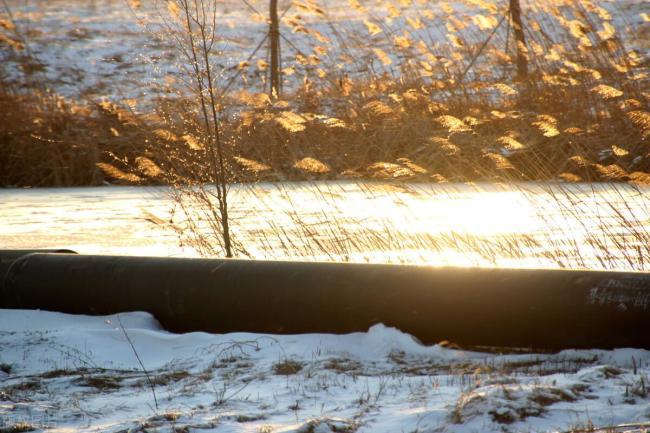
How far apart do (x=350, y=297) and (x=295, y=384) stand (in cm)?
80

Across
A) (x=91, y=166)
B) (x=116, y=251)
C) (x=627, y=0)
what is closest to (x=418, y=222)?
(x=116, y=251)

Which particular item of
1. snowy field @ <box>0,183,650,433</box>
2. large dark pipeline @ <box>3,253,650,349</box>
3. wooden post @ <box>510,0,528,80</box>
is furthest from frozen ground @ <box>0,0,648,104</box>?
snowy field @ <box>0,183,650,433</box>

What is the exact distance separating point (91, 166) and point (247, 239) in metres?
5.40

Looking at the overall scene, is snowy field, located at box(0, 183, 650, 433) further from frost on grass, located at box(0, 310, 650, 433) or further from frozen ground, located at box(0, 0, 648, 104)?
frozen ground, located at box(0, 0, 648, 104)

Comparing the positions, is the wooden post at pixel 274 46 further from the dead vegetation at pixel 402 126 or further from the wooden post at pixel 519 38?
the wooden post at pixel 519 38

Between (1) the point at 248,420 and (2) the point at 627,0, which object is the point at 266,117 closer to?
(1) the point at 248,420

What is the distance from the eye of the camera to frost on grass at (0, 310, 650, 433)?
279 centimetres

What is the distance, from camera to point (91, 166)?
11852 mm

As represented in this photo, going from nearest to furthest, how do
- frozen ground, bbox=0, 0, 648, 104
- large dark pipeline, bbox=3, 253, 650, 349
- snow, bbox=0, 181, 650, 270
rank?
1. large dark pipeline, bbox=3, 253, 650, 349
2. snow, bbox=0, 181, 650, 270
3. frozen ground, bbox=0, 0, 648, 104

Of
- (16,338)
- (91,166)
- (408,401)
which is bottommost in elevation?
(91,166)

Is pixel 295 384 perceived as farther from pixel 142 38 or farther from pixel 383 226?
pixel 142 38

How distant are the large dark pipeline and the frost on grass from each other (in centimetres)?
9

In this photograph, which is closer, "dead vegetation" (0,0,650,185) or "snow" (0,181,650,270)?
"snow" (0,181,650,270)

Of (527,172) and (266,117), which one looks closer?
(266,117)
